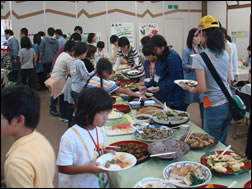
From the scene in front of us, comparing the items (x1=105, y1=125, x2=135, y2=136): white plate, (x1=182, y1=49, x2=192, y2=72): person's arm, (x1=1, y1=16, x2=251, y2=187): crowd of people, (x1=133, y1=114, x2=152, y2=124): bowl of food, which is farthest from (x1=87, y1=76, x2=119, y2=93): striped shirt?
(x1=182, y1=49, x2=192, y2=72): person's arm

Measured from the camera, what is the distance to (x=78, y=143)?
1.32 meters

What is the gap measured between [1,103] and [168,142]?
1018 millimetres

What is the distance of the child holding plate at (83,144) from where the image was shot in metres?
1.28

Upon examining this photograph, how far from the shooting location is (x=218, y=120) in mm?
1932

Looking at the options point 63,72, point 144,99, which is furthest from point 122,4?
point 144,99

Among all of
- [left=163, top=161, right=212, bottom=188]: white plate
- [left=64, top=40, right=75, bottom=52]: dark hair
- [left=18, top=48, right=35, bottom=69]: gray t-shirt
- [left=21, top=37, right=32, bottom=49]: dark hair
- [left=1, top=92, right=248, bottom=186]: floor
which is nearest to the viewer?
[left=163, top=161, right=212, bottom=188]: white plate

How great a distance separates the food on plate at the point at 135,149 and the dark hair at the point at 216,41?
2.93 ft

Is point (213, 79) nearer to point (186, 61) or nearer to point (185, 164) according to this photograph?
point (185, 164)

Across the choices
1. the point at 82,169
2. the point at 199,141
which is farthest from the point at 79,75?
the point at 82,169

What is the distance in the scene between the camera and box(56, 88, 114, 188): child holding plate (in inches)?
50.5

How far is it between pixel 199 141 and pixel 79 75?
2.13m

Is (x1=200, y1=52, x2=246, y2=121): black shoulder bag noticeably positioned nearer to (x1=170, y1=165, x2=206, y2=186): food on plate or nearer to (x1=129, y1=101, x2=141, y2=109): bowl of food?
(x1=170, y1=165, x2=206, y2=186): food on plate

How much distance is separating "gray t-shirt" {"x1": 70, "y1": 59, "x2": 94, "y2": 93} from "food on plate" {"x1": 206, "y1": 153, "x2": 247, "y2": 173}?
2.25m

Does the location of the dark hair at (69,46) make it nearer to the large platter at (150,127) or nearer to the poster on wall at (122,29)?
the large platter at (150,127)
